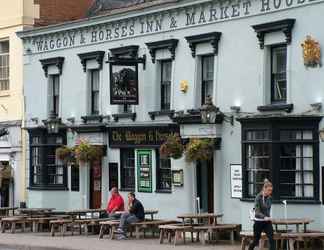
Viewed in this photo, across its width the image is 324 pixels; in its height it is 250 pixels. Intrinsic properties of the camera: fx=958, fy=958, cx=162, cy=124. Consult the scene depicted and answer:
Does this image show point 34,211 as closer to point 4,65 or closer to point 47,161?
point 47,161

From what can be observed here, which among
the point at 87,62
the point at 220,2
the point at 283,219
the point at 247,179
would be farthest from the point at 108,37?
the point at 283,219

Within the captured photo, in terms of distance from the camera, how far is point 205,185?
95.5 ft

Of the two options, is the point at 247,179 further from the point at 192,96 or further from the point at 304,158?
the point at 192,96

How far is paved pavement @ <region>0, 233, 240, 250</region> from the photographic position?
2570 centimetres

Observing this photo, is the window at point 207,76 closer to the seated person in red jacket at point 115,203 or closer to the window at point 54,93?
the seated person in red jacket at point 115,203

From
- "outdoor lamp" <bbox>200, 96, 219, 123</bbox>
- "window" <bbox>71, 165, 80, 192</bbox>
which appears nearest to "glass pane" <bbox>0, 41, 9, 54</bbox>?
"window" <bbox>71, 165, 80, 192</bbox>

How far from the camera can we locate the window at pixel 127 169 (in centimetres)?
3200

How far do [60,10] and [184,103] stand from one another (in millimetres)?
11837

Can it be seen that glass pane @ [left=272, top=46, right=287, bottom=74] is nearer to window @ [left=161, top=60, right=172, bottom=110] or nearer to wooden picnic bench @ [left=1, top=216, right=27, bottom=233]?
window @ [left=161, top=60, right=172, bottom=110]

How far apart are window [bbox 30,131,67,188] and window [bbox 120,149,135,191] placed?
3520 mm

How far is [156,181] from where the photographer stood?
30.9 metres

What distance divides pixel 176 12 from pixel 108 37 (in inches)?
150

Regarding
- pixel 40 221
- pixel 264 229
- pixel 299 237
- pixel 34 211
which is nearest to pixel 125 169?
pixel 40 221

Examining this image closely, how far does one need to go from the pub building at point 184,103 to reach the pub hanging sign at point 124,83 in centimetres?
4
